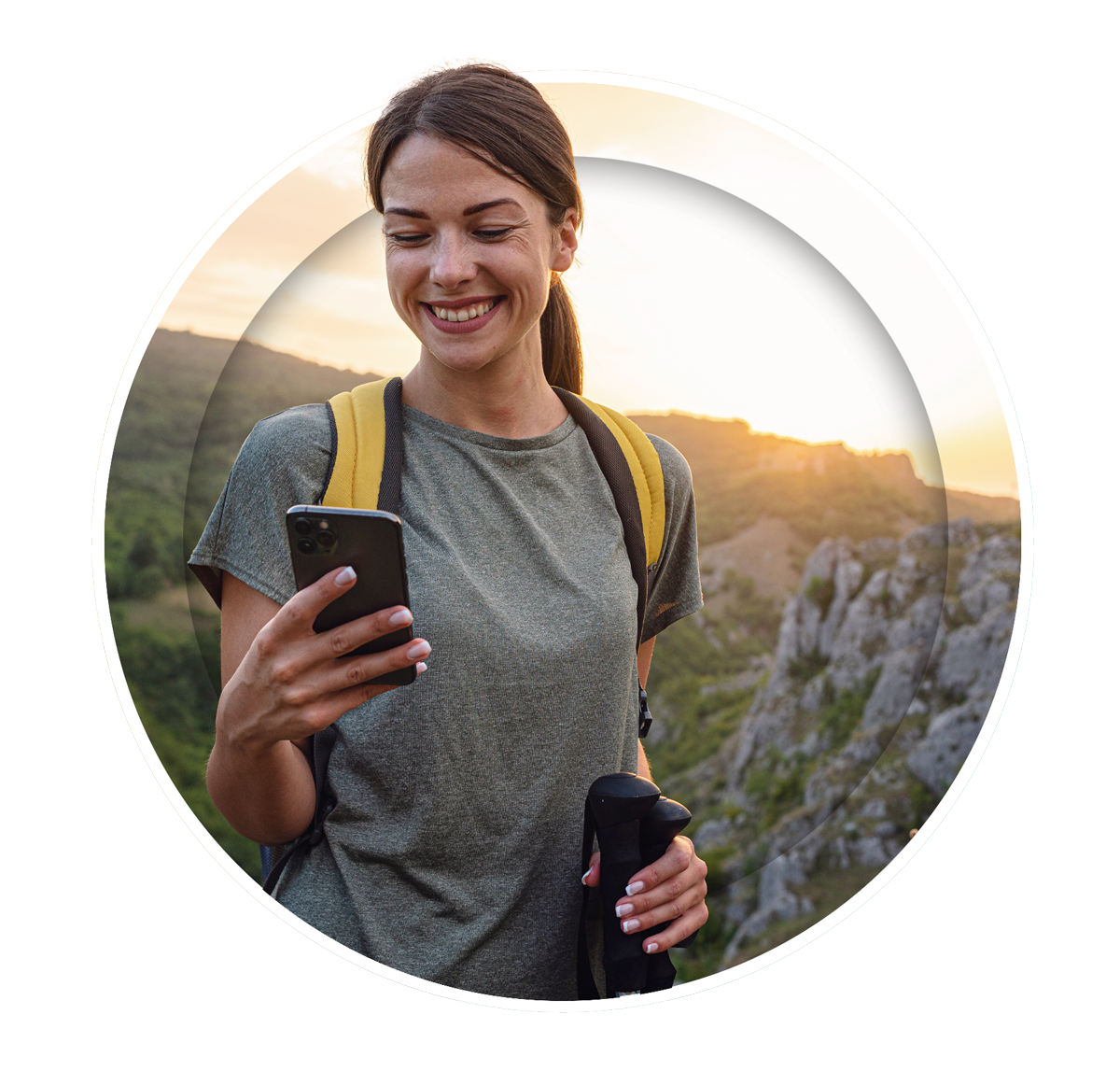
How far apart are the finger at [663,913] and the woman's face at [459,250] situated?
666mm

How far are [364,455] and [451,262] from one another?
0.74 feet

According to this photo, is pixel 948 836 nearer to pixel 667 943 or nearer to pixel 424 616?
pixel 667 943

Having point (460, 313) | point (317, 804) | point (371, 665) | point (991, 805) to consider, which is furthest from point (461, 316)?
point (991, 805)

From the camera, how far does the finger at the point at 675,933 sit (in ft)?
3.33

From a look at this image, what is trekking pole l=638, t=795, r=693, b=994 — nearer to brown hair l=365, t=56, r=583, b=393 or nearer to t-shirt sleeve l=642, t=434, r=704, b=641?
t-shirt sleeve l=642, t=434, r=704, b=641

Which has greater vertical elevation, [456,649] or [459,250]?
[459,250]

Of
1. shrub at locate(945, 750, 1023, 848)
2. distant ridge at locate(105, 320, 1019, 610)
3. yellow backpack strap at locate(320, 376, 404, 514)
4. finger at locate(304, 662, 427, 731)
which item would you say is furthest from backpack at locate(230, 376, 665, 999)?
shrub at locate(945, 750, 1023, 848)

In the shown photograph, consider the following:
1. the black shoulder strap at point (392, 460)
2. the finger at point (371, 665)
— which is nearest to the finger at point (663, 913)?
the finger at point (371, 665)

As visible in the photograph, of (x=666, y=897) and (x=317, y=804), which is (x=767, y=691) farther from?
(x=317, y=804)

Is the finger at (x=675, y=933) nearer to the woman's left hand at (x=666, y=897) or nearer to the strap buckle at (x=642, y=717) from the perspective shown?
the woman's left hand at (x=666, y=897)

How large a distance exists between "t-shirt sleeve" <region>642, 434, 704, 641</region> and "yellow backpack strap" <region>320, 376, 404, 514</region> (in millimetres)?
368

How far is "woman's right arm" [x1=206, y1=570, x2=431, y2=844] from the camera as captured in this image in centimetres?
77

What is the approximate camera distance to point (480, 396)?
1.00 meters

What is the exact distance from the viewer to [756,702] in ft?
11.8
